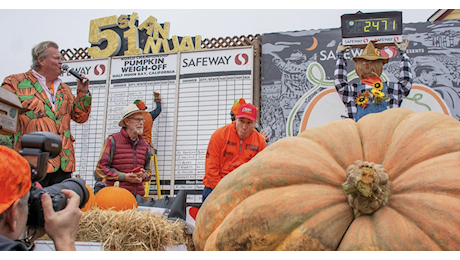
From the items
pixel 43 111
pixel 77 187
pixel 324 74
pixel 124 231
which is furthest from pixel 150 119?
pixel 77 187

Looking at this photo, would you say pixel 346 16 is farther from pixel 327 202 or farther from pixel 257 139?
pixel 327 202

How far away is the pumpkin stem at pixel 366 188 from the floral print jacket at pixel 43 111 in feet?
7.60

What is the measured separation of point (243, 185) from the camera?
157 cm

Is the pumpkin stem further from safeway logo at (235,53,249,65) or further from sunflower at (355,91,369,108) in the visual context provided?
safeway logo at (235,53,249,65)

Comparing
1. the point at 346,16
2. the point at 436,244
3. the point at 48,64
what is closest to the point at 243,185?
the point at 436,244

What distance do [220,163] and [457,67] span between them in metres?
3.78

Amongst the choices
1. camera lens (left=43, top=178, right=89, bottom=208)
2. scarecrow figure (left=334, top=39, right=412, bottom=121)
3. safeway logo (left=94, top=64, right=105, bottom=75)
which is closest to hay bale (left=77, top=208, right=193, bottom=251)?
camera lens (left=43, top=178, right=89, bottom=208)

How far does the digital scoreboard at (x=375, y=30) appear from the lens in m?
4.15

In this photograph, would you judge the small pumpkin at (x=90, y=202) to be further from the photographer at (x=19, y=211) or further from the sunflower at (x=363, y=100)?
the sunflower at (x=363, y=100)

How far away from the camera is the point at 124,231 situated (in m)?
2.30

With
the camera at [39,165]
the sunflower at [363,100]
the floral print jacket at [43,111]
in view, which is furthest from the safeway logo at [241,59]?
the camera at [39,165]

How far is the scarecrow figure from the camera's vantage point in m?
A: 3.66

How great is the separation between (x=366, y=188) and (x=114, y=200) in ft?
7.21
